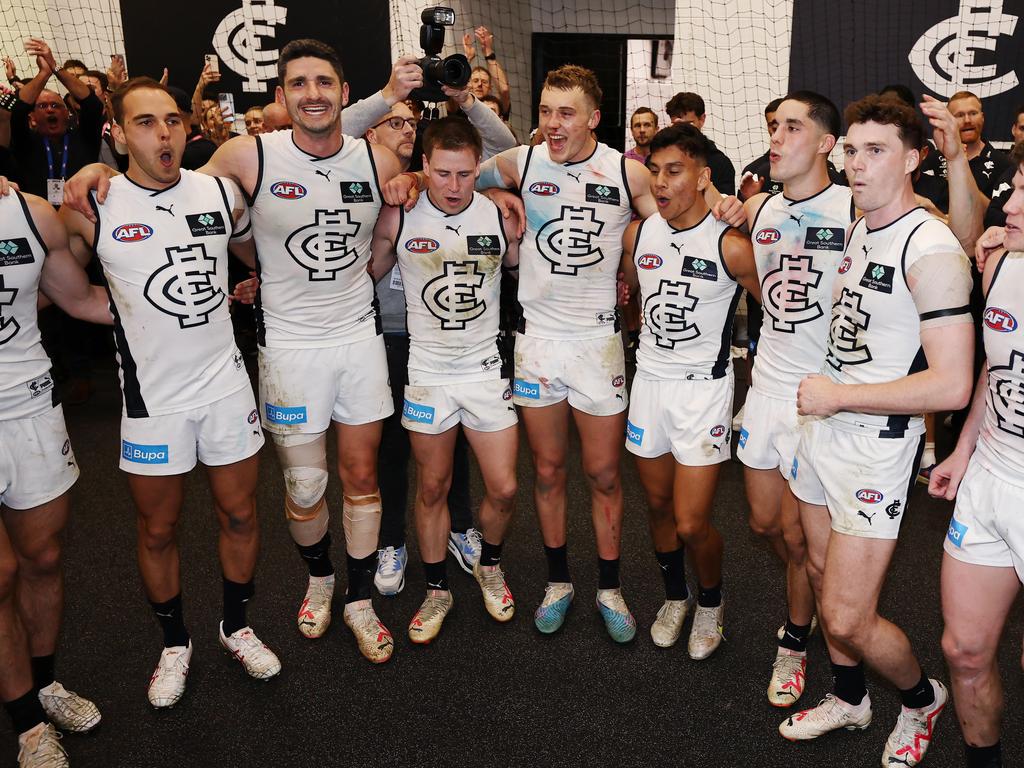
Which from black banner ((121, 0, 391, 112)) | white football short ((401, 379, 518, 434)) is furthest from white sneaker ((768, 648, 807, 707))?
black banner ((121, 0, 391, 112))

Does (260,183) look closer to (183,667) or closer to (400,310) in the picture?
(400,310)

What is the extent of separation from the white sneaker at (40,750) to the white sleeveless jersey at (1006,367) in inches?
113

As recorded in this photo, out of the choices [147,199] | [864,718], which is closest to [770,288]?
[864,718]

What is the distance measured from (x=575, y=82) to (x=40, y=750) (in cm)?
289

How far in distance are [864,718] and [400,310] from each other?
234 cm

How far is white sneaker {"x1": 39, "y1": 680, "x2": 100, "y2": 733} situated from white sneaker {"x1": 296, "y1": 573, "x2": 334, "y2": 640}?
0.80 m

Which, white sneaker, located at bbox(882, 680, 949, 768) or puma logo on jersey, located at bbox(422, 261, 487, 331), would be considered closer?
white sneaker, located at bbox(882, 680, 949, 768)

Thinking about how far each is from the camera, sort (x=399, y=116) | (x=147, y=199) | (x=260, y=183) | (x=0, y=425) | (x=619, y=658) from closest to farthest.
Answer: (x=0, y=425) < (x=147, y=199) < (x=260, y=183) < (x=619, y=658) < (x=399, y=116)

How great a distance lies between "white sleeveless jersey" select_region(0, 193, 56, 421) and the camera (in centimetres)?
261

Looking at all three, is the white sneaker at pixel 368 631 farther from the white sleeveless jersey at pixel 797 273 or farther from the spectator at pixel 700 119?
the spectator at pixel 700 119

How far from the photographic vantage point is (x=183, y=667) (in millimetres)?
3098

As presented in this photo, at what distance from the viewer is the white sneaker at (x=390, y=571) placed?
12.3 ft

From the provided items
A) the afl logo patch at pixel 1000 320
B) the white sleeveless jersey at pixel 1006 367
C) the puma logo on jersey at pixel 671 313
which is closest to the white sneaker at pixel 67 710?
the puma logo on jersey at pixel 671 313

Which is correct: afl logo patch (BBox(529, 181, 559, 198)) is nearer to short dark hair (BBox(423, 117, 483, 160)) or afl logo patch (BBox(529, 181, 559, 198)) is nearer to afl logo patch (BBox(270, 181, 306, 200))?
short dark hair (BBox(423, 117, 483, 160))
